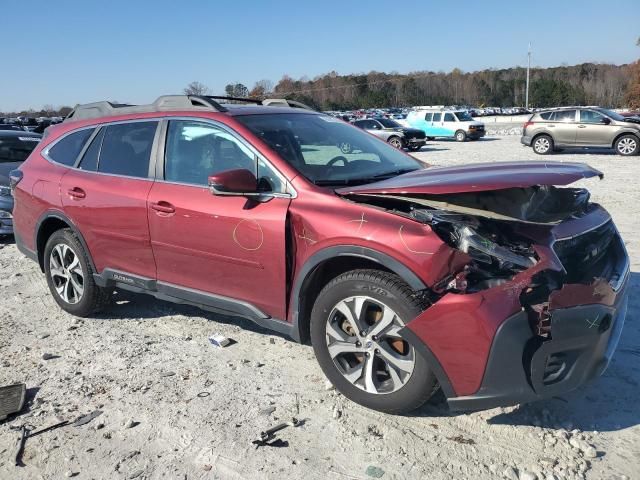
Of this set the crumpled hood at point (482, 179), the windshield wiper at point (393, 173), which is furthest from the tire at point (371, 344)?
the windshield wiper at point (393, 173)

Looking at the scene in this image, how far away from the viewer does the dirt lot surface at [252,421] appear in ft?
9.17

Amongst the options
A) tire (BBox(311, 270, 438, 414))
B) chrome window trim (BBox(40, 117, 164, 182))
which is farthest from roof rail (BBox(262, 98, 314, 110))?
tire (BBox(311, 270, 438, 414))

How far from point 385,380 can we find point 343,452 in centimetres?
48

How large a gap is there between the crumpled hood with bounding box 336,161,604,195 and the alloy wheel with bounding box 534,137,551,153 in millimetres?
17472

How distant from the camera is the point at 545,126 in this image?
19672 millimetres

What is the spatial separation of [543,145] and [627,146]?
262 centimetres

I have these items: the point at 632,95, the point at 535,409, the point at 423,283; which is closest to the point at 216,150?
the point at 423,283

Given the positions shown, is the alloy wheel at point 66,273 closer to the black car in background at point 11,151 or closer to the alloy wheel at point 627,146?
the black car in background at point 11,151

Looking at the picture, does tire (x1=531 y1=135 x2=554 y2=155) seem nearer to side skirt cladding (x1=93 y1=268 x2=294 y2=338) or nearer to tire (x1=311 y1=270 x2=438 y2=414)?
side skirt cladding (x1=93 y1=268 x2=294 y2=338)

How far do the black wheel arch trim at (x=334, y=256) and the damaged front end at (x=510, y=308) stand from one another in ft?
0.44

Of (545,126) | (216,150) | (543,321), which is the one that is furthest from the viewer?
(545,126)

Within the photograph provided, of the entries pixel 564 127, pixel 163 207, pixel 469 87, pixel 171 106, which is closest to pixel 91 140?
pixel 171 106

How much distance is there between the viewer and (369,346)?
314cm

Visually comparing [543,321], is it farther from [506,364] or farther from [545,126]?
[545,126]
